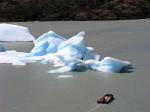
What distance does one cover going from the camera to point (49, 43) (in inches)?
176

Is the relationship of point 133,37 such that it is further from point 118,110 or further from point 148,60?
point 118,110

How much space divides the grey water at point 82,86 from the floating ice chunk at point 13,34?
0.22m

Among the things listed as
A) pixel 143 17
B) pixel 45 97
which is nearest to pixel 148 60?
pixel 45 97

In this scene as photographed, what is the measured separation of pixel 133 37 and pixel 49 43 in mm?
1147

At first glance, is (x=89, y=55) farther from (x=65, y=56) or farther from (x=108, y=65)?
(x=108, y=65)

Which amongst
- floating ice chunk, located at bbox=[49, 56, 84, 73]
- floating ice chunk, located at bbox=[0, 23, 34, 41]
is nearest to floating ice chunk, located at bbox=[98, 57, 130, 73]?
floating ice chunk, located at bbox=[49, 56, 84, 73]

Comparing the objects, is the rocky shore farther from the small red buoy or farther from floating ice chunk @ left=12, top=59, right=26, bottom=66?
the small red buoy

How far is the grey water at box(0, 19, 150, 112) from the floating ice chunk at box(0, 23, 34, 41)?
22 cm

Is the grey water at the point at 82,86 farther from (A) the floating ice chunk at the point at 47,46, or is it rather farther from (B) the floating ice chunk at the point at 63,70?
(A) the floating ice chunk at the point at 47,46

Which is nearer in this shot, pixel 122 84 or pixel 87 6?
pixel 122 84

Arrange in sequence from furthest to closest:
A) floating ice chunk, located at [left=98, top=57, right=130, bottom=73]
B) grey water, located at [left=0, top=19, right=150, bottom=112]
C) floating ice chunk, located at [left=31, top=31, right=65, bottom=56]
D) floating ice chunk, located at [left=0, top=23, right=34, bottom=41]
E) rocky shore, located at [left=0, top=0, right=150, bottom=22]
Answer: rocky shore, located at [left=0, top=0, right=150, bottom=22] → floating ice chunk, located at [left=0, top=23, right=34, bottom=41] → floating ice chunk, located at [left=31, top=31, right=65, bottom=56] → floating ice chunk, located at [left=98, top=57, right=130, bottom=73] → grey water, located at [left=0, top=19, right=150, bottom=112]

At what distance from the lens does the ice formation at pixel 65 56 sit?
12.9 feet

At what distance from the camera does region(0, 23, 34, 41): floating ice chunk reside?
5.34 metres

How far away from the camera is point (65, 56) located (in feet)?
13.5
